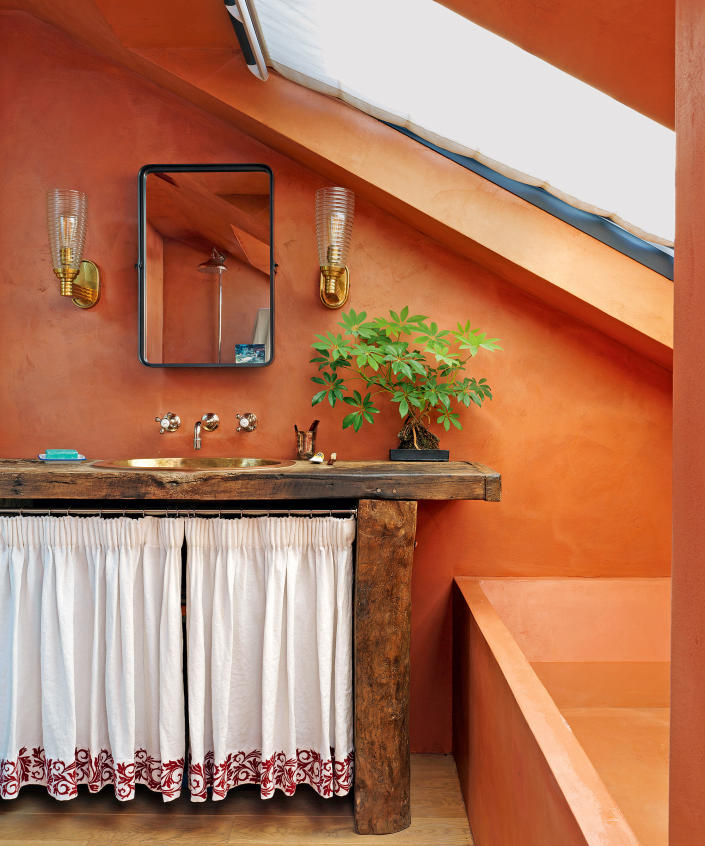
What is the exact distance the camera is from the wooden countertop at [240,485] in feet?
5.83

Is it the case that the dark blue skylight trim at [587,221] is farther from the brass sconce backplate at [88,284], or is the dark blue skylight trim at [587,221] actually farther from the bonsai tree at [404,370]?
the brass sconce backplate at [88,284]

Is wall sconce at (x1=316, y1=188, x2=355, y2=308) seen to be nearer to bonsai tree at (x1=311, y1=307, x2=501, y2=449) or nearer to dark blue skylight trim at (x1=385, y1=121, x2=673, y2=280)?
bonsai tree at (x1=311, y1=307, x2=501, y2=449)

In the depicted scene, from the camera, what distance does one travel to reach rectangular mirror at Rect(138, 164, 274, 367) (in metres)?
2.36

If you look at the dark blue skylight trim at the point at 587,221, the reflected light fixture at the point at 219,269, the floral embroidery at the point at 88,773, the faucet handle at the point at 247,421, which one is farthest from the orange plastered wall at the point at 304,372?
the floral embroidery at the point at 88,773

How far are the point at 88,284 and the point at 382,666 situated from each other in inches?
63.8

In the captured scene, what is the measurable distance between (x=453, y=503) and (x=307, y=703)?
33.0 inches

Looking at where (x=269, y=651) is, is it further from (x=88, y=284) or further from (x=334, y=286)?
(x=88, y=284)

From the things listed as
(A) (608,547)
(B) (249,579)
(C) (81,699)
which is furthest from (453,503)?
(C) (81,699)

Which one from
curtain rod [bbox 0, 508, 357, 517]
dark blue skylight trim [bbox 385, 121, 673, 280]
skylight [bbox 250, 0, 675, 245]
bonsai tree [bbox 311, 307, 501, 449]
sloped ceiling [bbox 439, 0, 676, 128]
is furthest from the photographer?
bonsai tree [bbox 311, 307, 501, 449]

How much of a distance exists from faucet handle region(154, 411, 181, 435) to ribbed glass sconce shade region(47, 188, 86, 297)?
56 cm

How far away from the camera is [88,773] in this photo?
6.23 feet

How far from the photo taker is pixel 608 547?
7.68 feet

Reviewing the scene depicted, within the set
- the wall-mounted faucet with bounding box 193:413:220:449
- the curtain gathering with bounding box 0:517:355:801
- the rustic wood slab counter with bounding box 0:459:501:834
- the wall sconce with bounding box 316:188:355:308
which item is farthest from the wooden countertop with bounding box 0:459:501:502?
the wall sconce with bounding box 316:188:355:308

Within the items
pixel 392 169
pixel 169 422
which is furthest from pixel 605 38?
pixel 169 422
